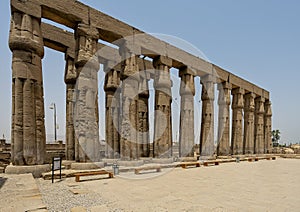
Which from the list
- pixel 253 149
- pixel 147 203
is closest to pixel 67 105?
pixel 147 203

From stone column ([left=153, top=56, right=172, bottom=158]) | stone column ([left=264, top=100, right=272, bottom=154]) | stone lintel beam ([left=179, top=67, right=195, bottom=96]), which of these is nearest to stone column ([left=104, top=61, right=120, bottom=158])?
stone column ([left=153, top=56, right=172, bottom=158])

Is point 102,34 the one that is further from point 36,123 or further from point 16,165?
point 16,165

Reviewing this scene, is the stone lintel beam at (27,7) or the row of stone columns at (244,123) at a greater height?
the stone lintel beam at (27,7)

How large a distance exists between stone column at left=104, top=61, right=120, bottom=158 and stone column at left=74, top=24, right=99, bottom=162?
19.8 ft

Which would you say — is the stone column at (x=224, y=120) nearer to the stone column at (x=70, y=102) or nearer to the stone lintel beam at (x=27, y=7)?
the stone column at (x=70, y=102)

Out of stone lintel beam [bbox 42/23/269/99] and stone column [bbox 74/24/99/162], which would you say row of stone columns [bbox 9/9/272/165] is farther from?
stone lintel beam [bbox 42/23/269/99]

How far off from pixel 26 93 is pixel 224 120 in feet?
60.5

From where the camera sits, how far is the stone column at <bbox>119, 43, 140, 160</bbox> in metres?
15.1

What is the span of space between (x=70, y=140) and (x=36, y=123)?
497cm

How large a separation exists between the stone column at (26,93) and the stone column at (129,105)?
505 centimetres

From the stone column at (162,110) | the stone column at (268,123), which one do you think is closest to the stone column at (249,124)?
the stone column at (268,123)

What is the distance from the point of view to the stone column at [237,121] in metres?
25.5

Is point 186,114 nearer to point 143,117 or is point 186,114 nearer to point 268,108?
point 143,117

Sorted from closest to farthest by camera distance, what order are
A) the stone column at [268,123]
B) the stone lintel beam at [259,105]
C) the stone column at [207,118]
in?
the stone column at [207,118] → the stone lintel beam at [259,105] → the stone column at [268,123]
